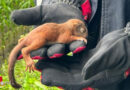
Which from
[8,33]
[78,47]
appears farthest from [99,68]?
[8,33]

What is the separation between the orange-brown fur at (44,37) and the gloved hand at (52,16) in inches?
1.2

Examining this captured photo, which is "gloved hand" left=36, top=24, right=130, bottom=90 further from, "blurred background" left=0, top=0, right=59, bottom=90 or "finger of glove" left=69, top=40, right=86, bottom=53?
"blurred background" left=0, top=0, right=59, bottom=90

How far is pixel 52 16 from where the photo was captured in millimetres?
1541

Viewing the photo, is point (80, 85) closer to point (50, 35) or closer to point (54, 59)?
point (54, 59)

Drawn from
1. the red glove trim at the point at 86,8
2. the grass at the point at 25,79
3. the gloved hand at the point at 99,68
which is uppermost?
the red glove trim at the point at 86,8

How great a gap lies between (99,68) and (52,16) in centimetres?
47

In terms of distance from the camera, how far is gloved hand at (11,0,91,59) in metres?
1.34

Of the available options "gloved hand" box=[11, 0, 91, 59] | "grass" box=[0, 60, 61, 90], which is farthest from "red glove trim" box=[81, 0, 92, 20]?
"grass" box=[0, 60, 61, 90]

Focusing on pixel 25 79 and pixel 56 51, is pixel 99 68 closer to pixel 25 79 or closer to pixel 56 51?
pixel 56 51

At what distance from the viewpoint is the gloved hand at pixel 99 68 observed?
1.16m

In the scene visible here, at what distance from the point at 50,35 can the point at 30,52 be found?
0.15 metres

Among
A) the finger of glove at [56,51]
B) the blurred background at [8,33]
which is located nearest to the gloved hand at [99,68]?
the finger of glove at [56,51]

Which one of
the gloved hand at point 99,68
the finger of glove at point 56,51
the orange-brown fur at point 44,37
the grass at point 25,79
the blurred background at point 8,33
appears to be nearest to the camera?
the gloved hand at point 99,68

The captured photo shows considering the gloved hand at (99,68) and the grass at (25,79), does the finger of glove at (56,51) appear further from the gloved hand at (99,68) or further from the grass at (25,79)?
the grass at (25,79)
